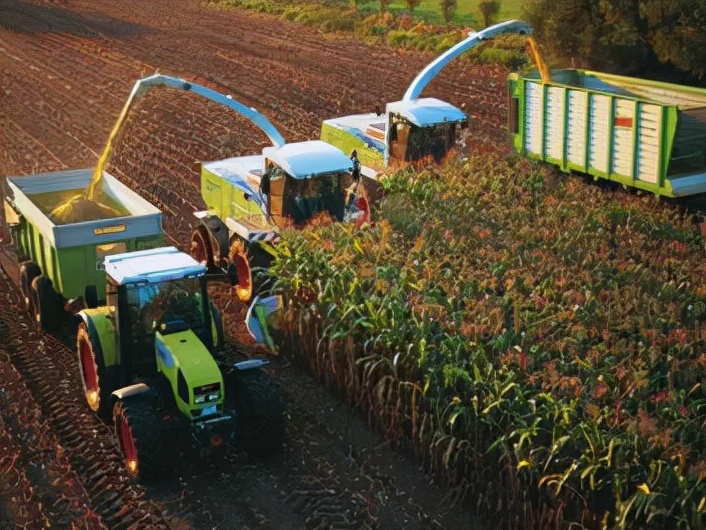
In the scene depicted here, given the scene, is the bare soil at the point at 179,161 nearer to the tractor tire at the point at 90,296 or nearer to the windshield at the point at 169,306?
the tractor tire at the point at 90,296

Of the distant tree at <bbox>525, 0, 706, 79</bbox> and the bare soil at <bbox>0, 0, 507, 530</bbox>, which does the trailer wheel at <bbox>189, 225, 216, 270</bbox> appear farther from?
the distant tree at <bbox>525, 0, 706, 79</bbox>

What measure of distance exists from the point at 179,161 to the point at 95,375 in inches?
454

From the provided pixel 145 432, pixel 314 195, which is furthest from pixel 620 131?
pixel 145 432

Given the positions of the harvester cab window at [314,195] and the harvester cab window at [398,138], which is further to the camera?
the harvester cab window at [398,138]

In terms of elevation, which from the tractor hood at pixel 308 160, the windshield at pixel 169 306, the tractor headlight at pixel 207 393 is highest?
the tractor hood at pixel 308 160

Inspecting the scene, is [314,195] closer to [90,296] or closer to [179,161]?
[90,296]

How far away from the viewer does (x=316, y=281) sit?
1372 cm

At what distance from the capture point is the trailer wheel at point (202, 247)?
54.6 feet

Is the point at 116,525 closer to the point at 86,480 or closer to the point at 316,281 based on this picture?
the point at 86,480

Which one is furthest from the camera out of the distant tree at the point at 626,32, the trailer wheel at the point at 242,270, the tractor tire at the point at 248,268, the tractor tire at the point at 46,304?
the distant tree at the point at 626,32

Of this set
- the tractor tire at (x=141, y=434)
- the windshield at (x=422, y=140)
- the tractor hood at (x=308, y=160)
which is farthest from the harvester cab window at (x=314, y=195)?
the tractor tire at (x=141, y=434)

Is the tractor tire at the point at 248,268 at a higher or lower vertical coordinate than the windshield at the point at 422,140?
lower

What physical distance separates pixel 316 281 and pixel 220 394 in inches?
130

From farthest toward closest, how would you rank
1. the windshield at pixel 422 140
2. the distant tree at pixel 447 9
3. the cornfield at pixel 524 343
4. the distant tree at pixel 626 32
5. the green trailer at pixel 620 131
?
the distant tree at pixel 447 9, the distant tree at pixel 626 32, the windshield at pixel 422 140, the green trailer at pixel 620 131, the cornfield at pixel 524 343
